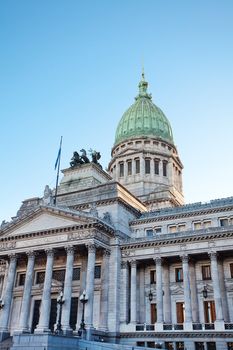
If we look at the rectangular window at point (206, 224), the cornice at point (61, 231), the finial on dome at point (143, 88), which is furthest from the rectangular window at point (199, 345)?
the finial on dome at point (143, 88)

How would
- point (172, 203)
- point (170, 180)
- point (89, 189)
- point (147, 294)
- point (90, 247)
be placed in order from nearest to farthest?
point (90, 247), point (147, 294), point (89, 189), point (172, 203), point (170, 180)

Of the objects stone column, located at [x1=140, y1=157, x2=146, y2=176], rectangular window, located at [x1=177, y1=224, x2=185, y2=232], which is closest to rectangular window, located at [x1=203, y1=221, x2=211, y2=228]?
rectangular window, located at [x1=177, y1=224, x2=185, y2=232]

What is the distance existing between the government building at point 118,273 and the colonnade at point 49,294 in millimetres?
111

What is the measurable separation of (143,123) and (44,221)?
122ft

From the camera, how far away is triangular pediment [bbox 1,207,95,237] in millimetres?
46219

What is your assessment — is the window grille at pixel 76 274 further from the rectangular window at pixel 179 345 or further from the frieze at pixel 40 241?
the rectangular window at pixel 179 345

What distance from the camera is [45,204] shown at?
1925 inches

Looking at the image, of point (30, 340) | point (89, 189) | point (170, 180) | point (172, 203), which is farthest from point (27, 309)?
point (170, 180)

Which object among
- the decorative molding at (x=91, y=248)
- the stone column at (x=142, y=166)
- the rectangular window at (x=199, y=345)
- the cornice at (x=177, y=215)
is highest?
the stone column at (x=142, y=166)

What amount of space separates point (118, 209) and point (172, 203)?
701 inches

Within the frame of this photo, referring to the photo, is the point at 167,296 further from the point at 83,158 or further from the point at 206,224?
the point at 83,158

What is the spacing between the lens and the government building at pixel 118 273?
4153cm

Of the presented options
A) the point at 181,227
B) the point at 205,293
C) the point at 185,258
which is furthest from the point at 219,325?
the point at 181,227

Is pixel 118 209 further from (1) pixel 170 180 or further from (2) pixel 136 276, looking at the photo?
(1) pixel 170 180
